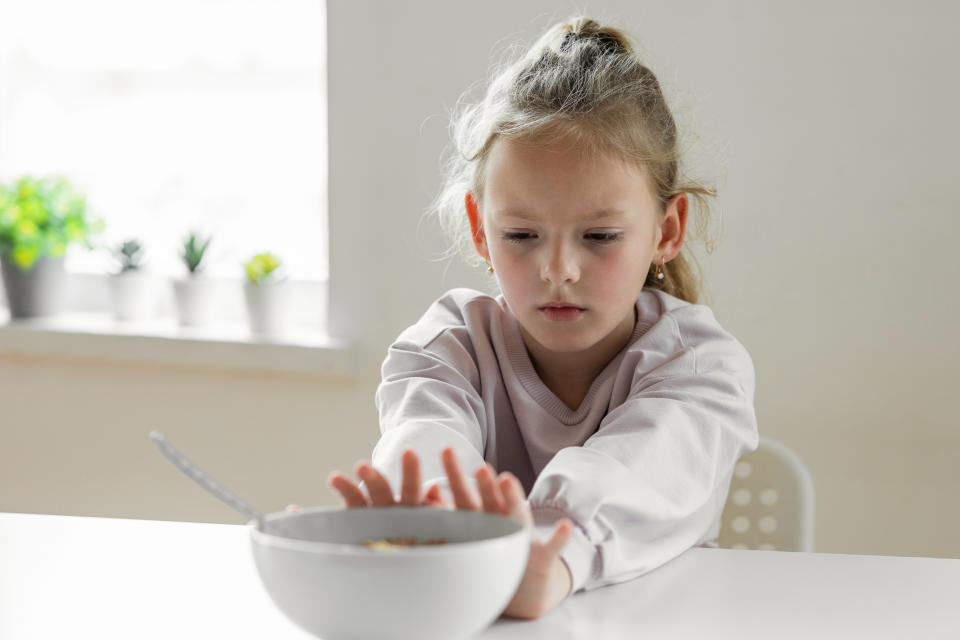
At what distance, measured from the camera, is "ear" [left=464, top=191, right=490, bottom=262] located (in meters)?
1.23

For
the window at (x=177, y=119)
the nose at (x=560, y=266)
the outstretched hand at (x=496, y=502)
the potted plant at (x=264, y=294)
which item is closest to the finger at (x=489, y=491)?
the outstretched hand at (x=496, y=502)

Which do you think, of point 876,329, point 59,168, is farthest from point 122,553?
point 59,168

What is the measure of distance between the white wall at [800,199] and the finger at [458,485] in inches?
50.2

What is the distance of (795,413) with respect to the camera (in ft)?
6.17

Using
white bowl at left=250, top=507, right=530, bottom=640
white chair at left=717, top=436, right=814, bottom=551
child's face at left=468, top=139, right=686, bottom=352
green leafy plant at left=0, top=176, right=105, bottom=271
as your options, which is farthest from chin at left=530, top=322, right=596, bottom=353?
green leafy plant at left=0, top=176, right=105, bottom=271

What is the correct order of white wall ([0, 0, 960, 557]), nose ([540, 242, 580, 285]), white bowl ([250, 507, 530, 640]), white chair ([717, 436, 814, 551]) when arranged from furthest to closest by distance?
white wall ([0, 0, 960, 557]) < white chair ([717, 436, 814, 551]) < nose ([540, 242, 580, 285]) < white bowl ([250, 507, 530, 640])

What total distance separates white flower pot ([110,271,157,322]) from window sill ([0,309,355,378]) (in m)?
0.02

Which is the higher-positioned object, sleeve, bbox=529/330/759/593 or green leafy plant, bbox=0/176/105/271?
green leafy plant, bbox=0/176/105/271

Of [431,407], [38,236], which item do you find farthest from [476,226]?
[38,236]

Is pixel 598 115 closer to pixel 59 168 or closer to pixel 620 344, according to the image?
pixel 620 344

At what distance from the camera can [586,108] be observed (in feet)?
3.67

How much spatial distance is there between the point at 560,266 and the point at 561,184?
3.2 inches

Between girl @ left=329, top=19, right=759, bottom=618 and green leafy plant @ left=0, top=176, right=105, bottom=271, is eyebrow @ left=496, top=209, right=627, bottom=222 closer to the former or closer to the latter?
girl @ left=329, top=19, right=759, bottom=618

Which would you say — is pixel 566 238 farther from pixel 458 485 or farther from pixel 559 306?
pixel 458 485
